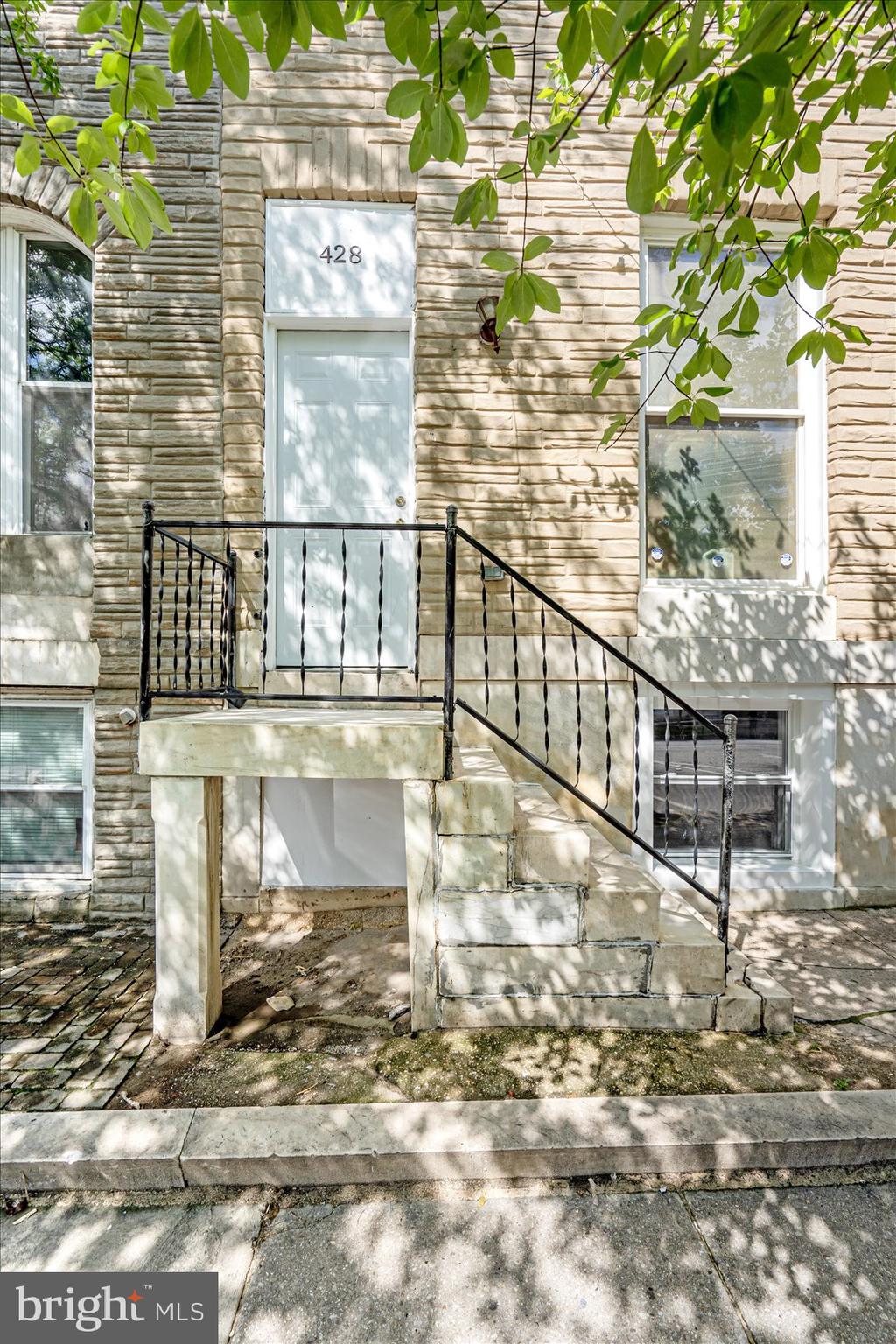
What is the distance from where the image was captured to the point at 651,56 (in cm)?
142

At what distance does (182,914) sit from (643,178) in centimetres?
291

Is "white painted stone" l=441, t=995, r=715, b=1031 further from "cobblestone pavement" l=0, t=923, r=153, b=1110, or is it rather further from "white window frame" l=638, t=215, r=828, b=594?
"white window frame" l=638, t=215, r=828, b=594

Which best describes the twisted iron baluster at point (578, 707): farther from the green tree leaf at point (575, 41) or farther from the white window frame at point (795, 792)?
the green tree leaf at point (575, 41)

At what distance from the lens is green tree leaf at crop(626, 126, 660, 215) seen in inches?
59.0

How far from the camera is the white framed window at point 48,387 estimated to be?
158 inches

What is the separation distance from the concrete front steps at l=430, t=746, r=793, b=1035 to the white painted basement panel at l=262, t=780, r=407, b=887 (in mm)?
1284

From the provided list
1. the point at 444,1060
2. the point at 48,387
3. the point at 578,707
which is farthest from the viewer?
the point at 48,387

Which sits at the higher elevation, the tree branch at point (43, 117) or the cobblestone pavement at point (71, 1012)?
the tree branch at point (43, 117)

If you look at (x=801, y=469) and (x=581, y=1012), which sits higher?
(x=801, y=469)

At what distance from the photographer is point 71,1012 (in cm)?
283

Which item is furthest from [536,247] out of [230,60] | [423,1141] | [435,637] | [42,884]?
[42,884]

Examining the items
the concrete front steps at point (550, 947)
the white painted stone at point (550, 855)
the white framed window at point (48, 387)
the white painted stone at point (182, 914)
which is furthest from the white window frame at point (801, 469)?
the white framed window at point (48, 387)

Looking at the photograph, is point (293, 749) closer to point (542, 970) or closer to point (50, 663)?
point (542, 970)

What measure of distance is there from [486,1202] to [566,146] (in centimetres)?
524
